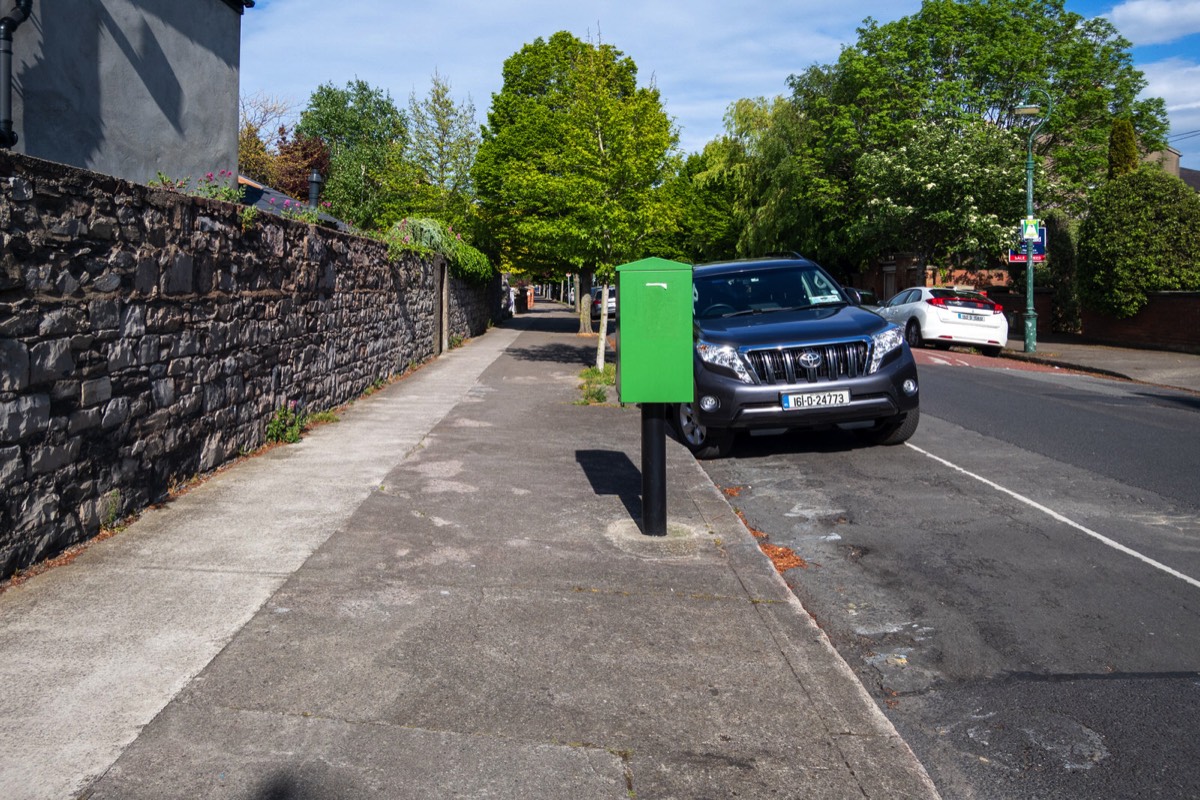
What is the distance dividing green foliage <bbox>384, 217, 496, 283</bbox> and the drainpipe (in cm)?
606

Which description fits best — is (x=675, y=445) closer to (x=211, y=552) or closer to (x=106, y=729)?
(x=211, y=552)

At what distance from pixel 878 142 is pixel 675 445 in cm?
3047

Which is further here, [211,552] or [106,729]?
[211,552]

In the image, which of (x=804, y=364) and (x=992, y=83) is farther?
(x=992, y=83)

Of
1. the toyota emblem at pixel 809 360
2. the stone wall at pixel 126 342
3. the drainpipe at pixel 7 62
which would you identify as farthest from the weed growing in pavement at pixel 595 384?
the drainpipe at pixel 7 62

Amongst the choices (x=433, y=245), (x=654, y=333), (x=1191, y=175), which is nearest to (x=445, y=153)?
(x=433, y=245)

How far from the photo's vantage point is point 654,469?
5.88m

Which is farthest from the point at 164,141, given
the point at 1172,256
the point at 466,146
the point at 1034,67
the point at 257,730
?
the point at 1034,67

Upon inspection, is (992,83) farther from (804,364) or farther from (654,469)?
(654,469)

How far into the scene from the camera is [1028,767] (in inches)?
128

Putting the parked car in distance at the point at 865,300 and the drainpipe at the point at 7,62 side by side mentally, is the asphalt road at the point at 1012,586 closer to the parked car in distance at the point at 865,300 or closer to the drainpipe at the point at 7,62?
the parked car in distance at the point at 865,300

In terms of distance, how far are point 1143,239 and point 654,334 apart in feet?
75.7

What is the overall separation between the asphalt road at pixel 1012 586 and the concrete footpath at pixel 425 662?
33 cm

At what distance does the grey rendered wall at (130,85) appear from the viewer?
10.0 m
